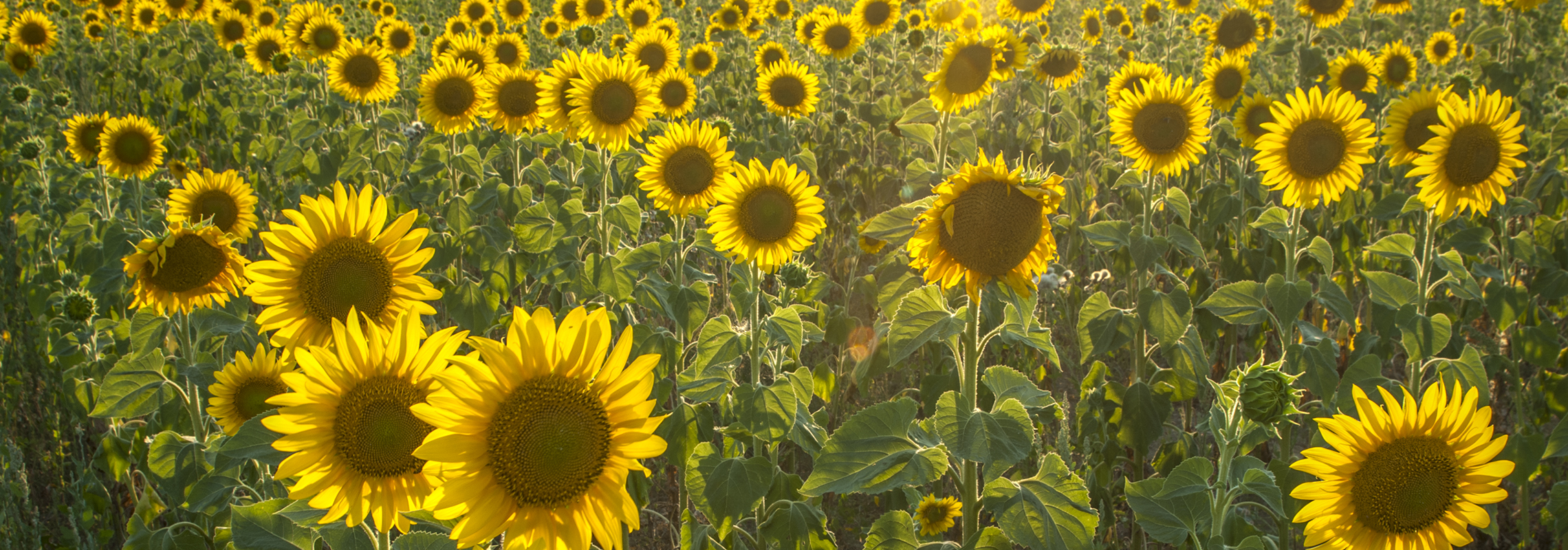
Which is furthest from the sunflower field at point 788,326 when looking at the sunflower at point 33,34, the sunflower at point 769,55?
the sunflower at point 33,34

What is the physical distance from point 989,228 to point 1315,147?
2206mm

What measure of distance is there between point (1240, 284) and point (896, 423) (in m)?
1.85

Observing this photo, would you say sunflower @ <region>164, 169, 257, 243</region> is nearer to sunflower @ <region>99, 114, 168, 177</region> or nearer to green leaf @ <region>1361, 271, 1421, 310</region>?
sunflower @ <region>99, 114, 168, 177</region>

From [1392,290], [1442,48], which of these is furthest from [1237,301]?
[1442,48]

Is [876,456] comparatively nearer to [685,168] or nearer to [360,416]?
[360,416]

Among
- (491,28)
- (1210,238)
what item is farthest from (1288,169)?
(491,28)

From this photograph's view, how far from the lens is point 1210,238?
5.05m

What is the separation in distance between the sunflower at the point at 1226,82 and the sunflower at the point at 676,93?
3.47 m

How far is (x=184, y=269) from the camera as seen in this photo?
2.51 m

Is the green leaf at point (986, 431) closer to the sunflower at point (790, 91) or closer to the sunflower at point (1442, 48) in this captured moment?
the sunflower at point (790, 91)

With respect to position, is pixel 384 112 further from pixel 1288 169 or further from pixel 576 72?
pixel 1288 169

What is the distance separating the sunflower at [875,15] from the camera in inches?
326

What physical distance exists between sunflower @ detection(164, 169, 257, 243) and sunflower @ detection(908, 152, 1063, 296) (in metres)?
3.29

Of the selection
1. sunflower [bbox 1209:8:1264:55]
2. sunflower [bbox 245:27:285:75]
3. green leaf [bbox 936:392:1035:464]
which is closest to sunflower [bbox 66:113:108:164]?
sunflower [bbox 245:27:285:75]
